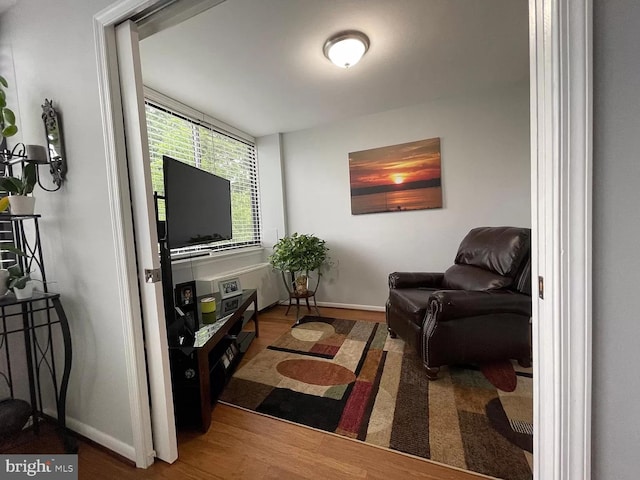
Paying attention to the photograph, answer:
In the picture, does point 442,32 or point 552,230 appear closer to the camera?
point 552,230

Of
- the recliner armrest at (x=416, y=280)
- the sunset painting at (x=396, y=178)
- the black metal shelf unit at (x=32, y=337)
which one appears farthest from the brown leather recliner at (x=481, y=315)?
the black metal shelf unit at (x=32, y=337)

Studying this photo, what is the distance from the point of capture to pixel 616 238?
1.72 ft

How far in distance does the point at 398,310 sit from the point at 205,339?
1.42 metres

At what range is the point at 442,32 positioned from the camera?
1618 millimetres

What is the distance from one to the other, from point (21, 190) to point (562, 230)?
2.02 m

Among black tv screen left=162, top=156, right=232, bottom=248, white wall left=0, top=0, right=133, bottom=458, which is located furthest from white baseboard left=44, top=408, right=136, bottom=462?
black tv screen left=162, top=156, right=232, bottom=248

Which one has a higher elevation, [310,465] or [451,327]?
[451,327]

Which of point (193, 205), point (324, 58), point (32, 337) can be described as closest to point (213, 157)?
point (193, 205)

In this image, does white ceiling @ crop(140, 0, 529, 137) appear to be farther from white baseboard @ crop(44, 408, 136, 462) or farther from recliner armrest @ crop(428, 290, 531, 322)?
white baseboard @ crop(44, 408, 136, 462)

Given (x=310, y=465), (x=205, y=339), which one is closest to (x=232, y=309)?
(x=205, y=339)

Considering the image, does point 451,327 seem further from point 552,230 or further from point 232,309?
point 232,309

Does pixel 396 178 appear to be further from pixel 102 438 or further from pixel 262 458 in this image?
pixel 102 438

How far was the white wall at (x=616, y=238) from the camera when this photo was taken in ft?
1.65

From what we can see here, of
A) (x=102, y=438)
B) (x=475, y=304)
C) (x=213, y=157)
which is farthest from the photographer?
(x=213, y=157)
